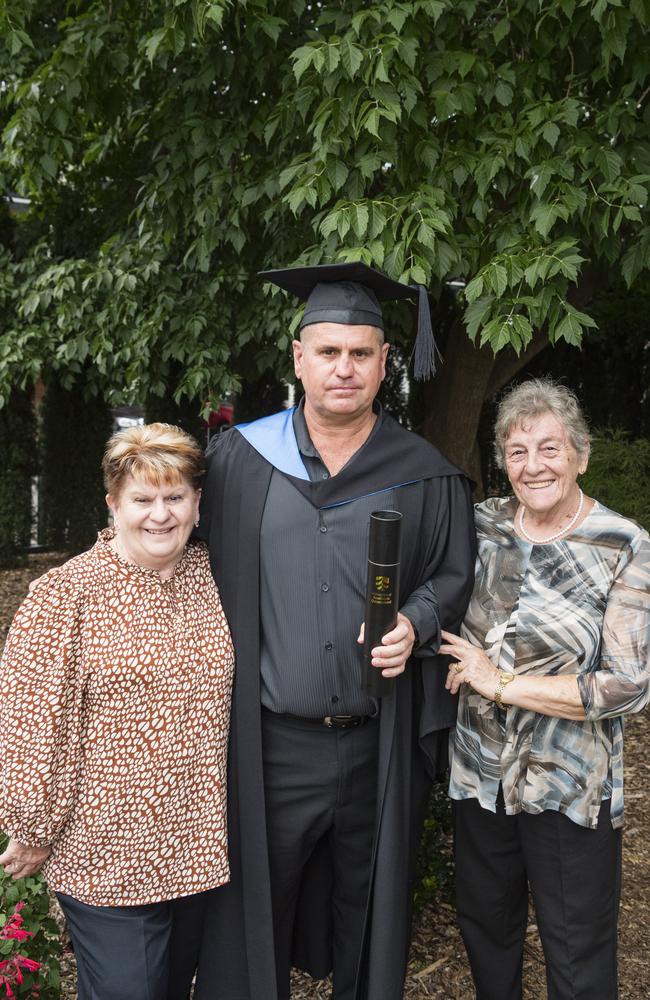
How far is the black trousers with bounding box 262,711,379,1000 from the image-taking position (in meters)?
2.50

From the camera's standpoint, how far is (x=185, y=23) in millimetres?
3467

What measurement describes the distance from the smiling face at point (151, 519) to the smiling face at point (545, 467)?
873 mm

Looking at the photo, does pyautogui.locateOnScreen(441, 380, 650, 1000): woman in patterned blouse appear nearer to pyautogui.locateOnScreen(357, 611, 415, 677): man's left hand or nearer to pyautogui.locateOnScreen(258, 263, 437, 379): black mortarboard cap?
pyautogui.locateOnScreen(357, 611, 415, 677): man's left hand

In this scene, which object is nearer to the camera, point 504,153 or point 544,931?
point 544,931

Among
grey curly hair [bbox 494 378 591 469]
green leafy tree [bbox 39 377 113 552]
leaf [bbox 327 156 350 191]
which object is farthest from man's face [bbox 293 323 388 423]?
green leafy tree [bbox 39 377 113 552]

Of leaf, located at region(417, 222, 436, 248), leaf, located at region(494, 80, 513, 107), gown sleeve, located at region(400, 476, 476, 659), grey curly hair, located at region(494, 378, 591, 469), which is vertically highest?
leaf, located at region(494, 80, 513, 107)

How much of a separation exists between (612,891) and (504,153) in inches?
101

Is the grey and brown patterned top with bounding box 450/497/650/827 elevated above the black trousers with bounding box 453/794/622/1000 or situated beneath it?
elevated above

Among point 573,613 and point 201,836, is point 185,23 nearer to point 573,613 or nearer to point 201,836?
point 573,613

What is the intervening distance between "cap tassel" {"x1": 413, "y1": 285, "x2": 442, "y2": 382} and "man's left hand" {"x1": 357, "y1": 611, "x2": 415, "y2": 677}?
0.88 m

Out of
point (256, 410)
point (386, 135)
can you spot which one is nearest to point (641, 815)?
point (386, 135)

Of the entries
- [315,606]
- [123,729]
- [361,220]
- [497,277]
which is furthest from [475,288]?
[123,729]

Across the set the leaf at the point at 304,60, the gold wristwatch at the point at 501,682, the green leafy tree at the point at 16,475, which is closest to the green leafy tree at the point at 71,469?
the green leafy tree at the point at 16,475

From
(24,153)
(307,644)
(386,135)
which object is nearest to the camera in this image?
(307,644)
